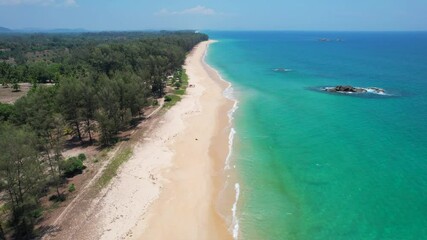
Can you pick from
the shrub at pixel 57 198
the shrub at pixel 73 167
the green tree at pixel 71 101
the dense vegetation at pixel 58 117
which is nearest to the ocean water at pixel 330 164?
the shrub at pixel 57 198

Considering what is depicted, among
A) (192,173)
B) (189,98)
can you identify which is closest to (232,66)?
(189,98)

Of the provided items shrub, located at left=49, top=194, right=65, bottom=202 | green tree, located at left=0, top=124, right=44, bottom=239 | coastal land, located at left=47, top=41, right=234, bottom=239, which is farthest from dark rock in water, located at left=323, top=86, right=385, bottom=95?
green tree, located at left=0, top=124, right=44, bottom=239

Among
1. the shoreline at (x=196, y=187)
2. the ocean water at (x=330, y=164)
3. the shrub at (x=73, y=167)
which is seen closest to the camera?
the shoreline at (x=196, y=187)

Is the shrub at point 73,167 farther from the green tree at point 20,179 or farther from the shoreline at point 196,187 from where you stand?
the shoreline at point 196,187

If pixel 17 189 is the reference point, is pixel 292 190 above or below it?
below

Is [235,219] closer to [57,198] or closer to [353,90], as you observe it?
[57,198]

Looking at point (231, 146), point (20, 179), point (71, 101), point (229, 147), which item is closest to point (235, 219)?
point (229, 147)

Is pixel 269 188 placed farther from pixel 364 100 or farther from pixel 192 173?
pixel 364 100

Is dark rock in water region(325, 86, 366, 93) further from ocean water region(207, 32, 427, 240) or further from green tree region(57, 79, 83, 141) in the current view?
green tree region(57, 79, 83, 141)

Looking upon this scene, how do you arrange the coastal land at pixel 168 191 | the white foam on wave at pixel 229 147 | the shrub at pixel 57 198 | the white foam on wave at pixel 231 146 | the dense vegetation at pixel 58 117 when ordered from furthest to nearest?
1. the white foam on wave at pixel 229 147
2. the shrub at pixel 57 198
3. the white foam on wave at pixel 231 146
4. the coastal land at pixel 168 191
5. the dense vegetation at pixel 58 117
